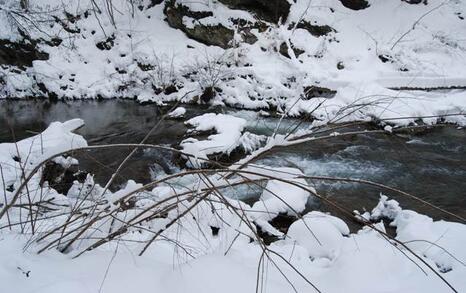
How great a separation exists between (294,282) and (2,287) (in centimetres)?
136

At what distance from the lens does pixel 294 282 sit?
197 cm

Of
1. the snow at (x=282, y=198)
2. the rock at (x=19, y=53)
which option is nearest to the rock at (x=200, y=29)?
the rock at (x=19, y=53)

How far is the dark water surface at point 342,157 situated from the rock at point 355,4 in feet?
26.2

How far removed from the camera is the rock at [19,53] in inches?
460

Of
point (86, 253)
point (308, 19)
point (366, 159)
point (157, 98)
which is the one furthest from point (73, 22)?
point (86, 253)

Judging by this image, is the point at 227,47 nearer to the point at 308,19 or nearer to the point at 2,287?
the point at 308,19

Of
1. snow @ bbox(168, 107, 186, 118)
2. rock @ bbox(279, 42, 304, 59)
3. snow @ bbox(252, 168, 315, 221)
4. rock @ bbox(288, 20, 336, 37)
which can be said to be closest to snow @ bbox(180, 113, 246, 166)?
snow @ bbox(168, 107, 186, 118)

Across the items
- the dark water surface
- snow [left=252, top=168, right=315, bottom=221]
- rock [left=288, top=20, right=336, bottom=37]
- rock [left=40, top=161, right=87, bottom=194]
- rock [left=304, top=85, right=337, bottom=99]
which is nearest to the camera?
snow [left=252, top=168, right=315, bottom=221]

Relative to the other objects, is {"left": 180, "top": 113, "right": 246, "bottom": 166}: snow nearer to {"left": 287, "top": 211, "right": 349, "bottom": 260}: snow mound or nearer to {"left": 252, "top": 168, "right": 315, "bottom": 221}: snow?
{"left": 252, "top": 168, "right": 315, "bottom": 221}: snow

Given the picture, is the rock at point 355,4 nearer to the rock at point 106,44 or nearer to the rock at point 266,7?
the rock at point 266,7

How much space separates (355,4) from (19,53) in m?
12.5

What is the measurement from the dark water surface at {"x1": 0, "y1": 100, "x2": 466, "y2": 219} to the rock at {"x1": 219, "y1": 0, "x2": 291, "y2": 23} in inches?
→ 222

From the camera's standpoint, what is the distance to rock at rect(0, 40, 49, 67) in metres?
11.7

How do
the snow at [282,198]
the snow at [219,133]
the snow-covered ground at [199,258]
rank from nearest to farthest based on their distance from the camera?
the snow-covered ground at [199,258], the snow at [282,198], the snow at [219,133]
